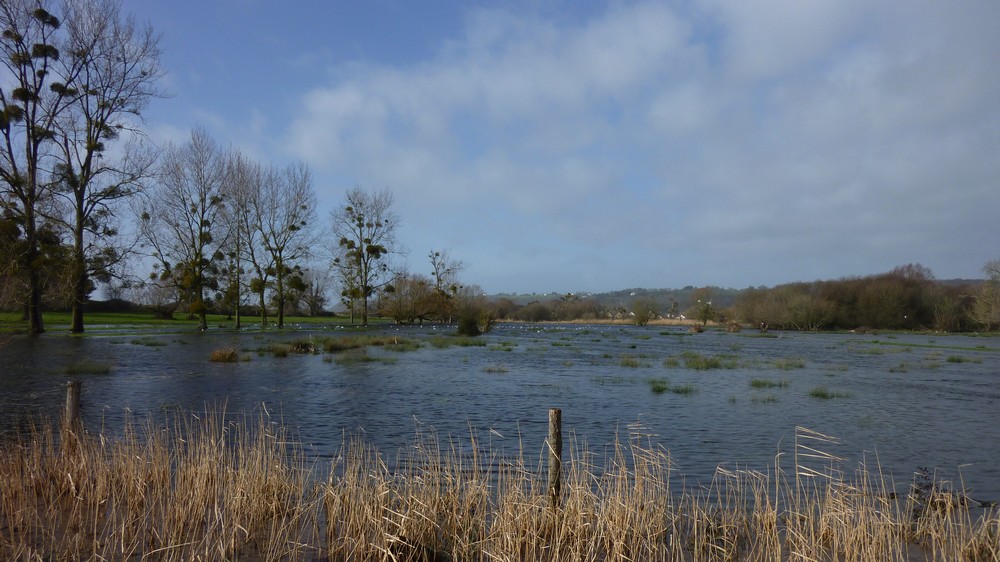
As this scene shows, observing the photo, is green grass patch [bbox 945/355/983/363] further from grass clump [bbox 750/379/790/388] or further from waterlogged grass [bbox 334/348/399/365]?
waterlogged grass [bbox 334/348/399/365]

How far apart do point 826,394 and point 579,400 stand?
315 inches

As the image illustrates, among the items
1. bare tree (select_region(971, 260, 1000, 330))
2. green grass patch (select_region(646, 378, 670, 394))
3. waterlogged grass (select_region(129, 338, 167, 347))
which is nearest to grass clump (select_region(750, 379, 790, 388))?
green grass patch (select_region(646, 378, 670, 394))

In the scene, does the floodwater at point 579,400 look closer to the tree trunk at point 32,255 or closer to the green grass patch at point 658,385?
the green grass patch at point 658,385

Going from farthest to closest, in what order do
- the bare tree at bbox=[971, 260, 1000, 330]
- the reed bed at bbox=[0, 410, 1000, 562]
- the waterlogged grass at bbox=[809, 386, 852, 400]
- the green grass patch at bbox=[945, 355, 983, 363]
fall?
the bare tree at bbox=[971, 260, 1000, 330], the green grass patch at bbox=[945, 355, 983, 363], the waterlogged grass at bbox=[809, 386, 852, 400], the reed bed at bbox=[0, 410, 1000, 562]

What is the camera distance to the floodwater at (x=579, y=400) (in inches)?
442

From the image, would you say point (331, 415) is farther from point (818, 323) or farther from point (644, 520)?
point (818, 323)

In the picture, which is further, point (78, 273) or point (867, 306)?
point (867, 306)

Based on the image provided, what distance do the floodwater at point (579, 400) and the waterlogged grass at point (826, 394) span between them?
92 mm

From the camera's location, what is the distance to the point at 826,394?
18.3 meters

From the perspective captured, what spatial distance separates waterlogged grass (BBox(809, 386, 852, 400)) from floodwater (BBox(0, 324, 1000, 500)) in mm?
92

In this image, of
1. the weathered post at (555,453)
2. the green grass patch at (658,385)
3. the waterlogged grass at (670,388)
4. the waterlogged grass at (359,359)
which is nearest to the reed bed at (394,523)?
the weathered post at (555,453)

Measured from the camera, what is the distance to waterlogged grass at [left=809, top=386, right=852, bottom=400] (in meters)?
18.1

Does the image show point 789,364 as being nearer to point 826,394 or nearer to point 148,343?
point 826,394

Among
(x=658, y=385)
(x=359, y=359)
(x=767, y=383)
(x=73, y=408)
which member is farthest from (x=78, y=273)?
(x=767, y=383)
